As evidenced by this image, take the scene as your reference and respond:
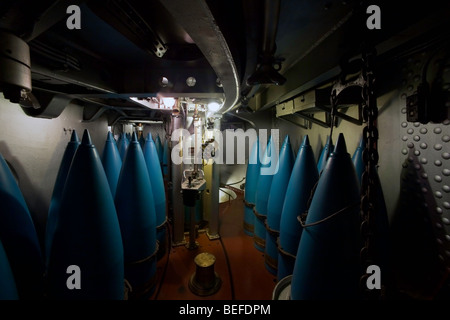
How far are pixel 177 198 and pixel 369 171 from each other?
279cm

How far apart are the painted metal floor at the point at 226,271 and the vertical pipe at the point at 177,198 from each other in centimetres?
23

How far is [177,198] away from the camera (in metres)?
3.02

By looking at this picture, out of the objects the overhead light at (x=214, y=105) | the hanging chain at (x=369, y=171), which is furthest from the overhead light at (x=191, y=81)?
the hanging chain at (x=369, y=171)

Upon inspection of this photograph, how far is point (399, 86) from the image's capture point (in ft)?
4.95

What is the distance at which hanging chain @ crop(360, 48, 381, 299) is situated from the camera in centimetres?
66

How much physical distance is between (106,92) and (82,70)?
1.33ft

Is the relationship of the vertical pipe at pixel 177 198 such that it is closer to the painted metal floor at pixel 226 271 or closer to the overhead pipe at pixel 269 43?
the painted metal floor at pixel 226 271

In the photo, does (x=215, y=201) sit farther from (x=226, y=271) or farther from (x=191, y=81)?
(x=191, y=81)

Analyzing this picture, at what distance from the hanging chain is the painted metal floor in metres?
1.97

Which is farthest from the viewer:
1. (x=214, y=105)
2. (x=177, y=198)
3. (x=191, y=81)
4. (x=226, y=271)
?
(x=177, y=198)

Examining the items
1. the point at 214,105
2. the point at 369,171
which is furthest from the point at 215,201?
the point at 369,171

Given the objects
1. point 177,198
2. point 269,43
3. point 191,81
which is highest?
point 191,81

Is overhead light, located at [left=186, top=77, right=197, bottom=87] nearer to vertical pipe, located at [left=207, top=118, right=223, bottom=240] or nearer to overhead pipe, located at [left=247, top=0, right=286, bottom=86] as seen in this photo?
overhead pipe, located at [left=247, top=0, right=286, bottom=86]
